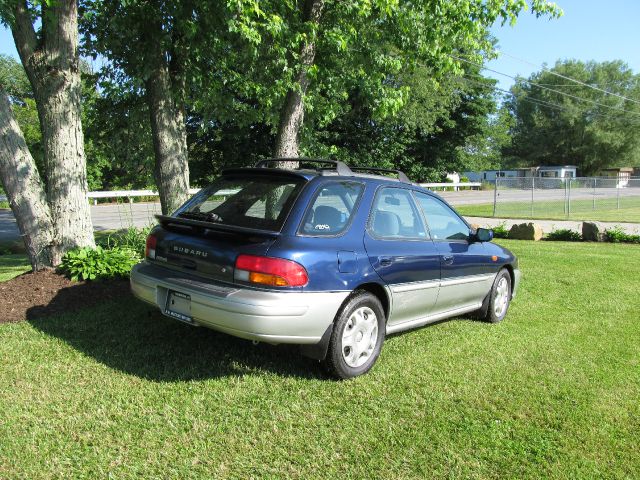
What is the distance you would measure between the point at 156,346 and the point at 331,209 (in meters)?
1.96

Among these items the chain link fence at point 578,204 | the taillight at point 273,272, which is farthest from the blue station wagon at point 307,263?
the chain link fence at point 578,204

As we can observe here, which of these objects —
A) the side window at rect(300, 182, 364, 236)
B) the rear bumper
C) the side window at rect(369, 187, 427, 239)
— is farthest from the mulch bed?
the side window at rect(369, 187, 427, 239)

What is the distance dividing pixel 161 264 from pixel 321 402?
1809 millimetres

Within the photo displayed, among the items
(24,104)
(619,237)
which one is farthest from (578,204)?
(24,104)

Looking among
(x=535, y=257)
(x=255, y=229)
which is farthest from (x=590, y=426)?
(x=535, y=257)

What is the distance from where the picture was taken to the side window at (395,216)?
178 inches

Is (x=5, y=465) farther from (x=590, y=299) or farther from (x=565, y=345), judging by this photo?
(x=590, y=299)

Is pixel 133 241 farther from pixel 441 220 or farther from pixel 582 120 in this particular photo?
pixel 582 120

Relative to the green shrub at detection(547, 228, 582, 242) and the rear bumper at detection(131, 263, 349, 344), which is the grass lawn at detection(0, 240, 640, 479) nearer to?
the rear bumper at detection(131, 263, 349, 344)

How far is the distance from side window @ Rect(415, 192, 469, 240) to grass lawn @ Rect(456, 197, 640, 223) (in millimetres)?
16810

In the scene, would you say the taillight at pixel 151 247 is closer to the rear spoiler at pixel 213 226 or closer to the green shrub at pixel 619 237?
the rear spoiler at pixel 213 226

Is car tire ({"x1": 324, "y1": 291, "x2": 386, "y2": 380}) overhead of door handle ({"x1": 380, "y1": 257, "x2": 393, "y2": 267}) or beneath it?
beneath

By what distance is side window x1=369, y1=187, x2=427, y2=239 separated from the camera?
4.53 meters

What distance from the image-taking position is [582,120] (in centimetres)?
7638
